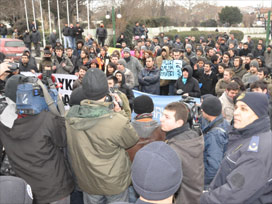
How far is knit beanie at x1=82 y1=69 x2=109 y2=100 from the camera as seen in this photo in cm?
289

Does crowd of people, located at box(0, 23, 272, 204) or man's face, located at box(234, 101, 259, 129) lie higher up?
man's face, located at box(234, 101, 259, 129)

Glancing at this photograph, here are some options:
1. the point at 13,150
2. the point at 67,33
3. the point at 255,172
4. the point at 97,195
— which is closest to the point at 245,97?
the point at 255,172

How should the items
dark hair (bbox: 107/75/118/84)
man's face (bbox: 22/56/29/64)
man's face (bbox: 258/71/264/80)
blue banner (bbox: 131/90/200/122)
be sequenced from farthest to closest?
man's face (bbox: 22/56/29/64)
man's face (bbox: 258/71/264/80)
blue banner (bbox: 131/90/200/122)
dark hair (bbox: 107/75/118/84)

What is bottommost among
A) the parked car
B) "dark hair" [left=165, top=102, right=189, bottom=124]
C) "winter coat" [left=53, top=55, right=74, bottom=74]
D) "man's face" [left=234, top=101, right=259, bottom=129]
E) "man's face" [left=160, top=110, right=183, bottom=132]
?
the parked car

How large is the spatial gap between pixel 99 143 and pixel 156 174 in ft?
3.90

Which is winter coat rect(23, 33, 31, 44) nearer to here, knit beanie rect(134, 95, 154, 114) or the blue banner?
the blue banner

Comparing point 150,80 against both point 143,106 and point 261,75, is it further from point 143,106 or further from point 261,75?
point 143,106

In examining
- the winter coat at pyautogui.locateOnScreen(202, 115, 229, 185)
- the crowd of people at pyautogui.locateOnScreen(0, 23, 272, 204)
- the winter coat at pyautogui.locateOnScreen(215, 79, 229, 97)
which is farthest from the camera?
the winter coat at pyautogui.locateOnScreen(215, 79, 229, 97)

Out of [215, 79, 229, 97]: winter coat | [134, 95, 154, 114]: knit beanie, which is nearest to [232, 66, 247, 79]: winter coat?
[215, 79, 229, 97]: winter coat

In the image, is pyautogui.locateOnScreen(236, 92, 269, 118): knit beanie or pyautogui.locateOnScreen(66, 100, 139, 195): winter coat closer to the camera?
pyautogui.locateOnScreen(236, 92, 269, 118): knit beanie

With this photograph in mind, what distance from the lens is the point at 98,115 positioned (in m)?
2.76

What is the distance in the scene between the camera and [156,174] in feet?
5.42

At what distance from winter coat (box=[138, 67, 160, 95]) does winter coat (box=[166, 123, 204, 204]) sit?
14.6 ft

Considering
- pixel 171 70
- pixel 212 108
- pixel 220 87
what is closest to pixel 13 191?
pixel 212 108
